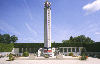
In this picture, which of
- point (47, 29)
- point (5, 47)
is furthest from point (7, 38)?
point (47, 29)

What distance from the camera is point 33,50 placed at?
5966cm

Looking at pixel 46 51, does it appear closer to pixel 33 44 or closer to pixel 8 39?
pixel 33 44

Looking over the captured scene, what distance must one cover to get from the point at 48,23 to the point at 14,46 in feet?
69.7

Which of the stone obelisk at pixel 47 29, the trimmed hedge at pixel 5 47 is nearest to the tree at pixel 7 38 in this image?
the trimmed hedge at pixel 5 47

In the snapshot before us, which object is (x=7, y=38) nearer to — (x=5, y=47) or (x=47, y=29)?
(x=5, y=47)

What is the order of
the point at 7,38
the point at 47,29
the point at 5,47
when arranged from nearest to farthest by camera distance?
the point at 47,29 → the point at 5,47 → the point at 7,38

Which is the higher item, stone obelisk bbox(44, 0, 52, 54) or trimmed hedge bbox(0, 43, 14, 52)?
stone obelisk bbox(44, 0, 52, 54)

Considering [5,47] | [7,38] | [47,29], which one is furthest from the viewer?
[7,38]

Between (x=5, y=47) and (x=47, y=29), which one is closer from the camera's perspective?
(x=47, y=29)

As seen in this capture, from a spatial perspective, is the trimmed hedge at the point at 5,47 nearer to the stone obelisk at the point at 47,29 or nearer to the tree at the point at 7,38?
the stone obelisk at the point at 47,29

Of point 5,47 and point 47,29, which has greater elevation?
point 47,29

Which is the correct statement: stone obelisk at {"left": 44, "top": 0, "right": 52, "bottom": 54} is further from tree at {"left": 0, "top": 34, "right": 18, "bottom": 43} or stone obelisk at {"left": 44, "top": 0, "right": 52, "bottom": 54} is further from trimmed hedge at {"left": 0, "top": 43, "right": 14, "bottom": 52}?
tree at {"left": 0, "top": 34, "right": 18, "bottom": 43}

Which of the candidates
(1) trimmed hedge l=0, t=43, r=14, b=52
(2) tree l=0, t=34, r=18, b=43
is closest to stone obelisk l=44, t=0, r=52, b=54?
(1) trimmed hedge l=0, t=43, r=14, b=52

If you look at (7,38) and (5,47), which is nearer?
(5,47)
